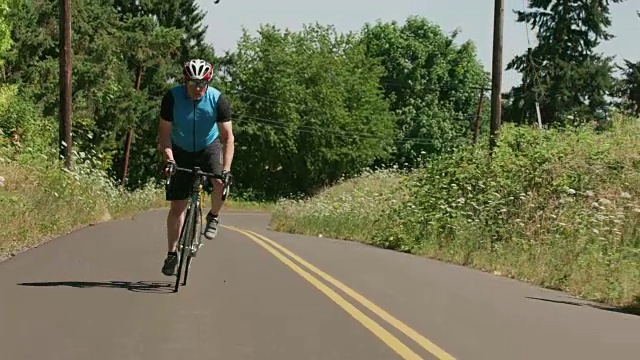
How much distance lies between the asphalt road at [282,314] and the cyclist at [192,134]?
3.39 ft

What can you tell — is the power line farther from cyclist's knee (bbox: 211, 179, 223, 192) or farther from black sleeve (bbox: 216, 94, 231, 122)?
black sleeve (bbox: 216, 94, 231, 122)

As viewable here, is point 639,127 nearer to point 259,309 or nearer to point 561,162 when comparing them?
point 561,162

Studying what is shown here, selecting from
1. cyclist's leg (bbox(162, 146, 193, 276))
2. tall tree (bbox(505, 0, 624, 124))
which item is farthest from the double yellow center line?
tall tree (bbox(505, 0, 624, 124))

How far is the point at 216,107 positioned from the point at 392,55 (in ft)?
256

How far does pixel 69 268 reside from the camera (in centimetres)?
1086

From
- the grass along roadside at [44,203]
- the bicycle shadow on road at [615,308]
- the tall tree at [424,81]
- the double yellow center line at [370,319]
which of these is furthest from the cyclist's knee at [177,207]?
the tall tree at [424,81]

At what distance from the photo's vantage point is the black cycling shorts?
9.30 metres

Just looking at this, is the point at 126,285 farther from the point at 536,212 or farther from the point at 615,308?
the point at 536,212

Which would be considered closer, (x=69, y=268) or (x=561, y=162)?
(x=69, y=268)

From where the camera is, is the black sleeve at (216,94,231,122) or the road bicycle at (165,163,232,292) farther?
the black sleeve at (216,94,231,122)

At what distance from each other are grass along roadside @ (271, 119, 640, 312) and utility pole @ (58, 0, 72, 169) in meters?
9.27

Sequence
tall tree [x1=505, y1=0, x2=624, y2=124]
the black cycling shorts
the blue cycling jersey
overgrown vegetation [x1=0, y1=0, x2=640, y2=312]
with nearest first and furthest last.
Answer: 1. the blue cycling jersey
2. the black cycling shorts
3. overgrown vegetation [x1=0, y1=0, x2=640, y2=312]
4. tall tree [x1=505, y1=0, x2=624, y2=124]

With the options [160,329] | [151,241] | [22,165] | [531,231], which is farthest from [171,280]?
[22,165]

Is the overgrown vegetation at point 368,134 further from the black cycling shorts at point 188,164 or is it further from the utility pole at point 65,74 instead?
the black cycling shorts at point 188,164
